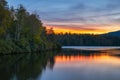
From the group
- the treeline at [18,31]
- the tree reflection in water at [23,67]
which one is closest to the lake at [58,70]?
the tree reflection in water at [23,67]

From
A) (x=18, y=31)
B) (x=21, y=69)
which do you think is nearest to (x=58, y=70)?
(x=21, y=69)

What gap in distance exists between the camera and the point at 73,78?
22.9 meters

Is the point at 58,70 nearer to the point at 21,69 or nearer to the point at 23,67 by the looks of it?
the point at 21,69

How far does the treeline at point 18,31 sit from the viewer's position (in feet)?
198

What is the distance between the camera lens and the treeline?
60469 millimetres

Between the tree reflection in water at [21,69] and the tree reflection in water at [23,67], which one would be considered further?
the tree reflection in water at [23,67]

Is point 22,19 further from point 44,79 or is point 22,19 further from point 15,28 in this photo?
point 44,79

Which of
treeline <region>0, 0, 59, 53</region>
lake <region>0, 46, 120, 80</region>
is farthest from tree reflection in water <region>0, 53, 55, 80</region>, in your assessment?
treeline <region>0, 0, 59, 53</region>

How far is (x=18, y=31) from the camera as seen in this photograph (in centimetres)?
7981

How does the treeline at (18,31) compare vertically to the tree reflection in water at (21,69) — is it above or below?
above

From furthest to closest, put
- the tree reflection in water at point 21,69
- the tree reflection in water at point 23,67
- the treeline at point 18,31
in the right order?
the treeline at point 18,31, the tree reflection in water at point 23,67, the tree reflection in water at point 21,69

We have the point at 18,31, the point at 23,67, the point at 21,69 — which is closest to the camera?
the point at 21,69

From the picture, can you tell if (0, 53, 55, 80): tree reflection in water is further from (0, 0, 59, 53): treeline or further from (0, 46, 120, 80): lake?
(0, 0, 59, 53): treeline

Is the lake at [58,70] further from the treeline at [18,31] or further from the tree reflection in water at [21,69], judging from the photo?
the treeline at [18,31]
